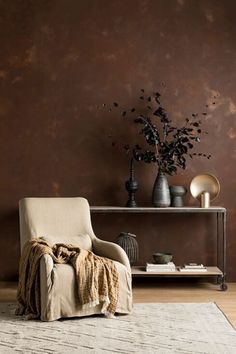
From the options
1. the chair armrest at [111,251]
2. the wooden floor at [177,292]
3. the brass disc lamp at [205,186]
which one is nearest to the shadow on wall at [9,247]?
the wooden floor at [177,292]

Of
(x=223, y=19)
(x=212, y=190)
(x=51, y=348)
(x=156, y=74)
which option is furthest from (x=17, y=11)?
(x=51, y=348)

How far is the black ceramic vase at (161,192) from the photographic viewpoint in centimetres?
588

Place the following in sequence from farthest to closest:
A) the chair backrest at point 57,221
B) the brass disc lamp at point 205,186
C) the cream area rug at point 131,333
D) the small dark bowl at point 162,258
Answer: the brass disc lamp at point 205,186, the small dark bowl at point 162,258, the chair backrest at point 57,221, the cream area rug at point 131,333

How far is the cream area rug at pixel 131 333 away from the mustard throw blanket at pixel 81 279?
0.12m

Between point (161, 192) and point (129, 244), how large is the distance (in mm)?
552

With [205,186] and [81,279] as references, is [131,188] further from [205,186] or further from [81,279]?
[81,279]

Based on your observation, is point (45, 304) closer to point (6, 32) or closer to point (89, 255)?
point (89, 255)

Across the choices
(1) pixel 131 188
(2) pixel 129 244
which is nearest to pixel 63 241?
(2) pixel 129 244

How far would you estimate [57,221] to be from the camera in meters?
5.43

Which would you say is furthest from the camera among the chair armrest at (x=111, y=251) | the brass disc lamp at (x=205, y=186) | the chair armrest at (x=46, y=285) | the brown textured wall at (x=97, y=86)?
the brown textured wall at (x=97, y=86)

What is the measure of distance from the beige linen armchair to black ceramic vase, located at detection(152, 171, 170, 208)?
0.68m

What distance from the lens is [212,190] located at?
6023 millimetres

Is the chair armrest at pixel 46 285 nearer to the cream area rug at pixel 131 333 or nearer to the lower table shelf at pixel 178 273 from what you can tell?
the cream area rug at pixel 131 333

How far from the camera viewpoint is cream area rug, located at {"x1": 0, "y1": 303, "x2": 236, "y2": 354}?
393 cm
